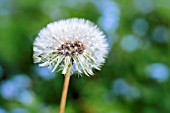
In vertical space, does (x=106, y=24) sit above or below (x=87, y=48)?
above

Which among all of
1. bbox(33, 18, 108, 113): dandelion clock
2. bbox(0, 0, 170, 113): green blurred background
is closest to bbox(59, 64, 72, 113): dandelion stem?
bbox(33, 18, 108, 113): dandelion clock

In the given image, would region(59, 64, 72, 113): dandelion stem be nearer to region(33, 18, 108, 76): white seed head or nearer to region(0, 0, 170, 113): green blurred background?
region(33, 18, 108, 76): white seed head

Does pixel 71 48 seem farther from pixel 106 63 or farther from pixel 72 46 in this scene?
pixel 106 63

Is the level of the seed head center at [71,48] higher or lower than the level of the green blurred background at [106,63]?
lower

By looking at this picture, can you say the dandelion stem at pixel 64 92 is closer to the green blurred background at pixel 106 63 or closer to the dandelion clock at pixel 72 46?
the dandelion clock at pixel 72 46

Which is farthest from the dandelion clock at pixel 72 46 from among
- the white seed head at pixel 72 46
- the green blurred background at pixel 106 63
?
the green blurred background at pixel 106 63

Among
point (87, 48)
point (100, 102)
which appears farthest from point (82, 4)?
point (87, 48)

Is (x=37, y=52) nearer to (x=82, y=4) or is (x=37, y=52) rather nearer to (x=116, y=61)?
(x=116, y=61)
